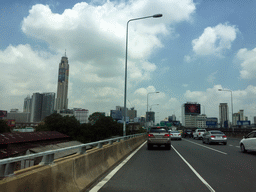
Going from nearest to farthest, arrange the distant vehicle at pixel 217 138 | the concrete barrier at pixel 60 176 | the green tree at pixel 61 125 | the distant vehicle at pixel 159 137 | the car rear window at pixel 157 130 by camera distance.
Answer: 1. the concrete barrier at pixel 60 176
2. the distant vehicle at pixel 159 137
3. the car rear window at pixel 157 130
4. the distant vehicle at pixel 217 138
5. the green tree at pixel 61 125

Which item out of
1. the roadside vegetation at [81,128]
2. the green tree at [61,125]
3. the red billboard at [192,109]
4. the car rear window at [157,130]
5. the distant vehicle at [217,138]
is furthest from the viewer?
the roadside vegetation at [81,128]

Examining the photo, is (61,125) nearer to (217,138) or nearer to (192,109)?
(192,109)

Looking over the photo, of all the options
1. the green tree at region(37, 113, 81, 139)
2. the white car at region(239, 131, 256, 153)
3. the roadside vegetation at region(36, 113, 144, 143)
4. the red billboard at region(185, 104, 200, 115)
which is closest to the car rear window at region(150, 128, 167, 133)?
the white car at region(239, 131, 256, 153)

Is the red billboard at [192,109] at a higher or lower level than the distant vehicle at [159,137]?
higher

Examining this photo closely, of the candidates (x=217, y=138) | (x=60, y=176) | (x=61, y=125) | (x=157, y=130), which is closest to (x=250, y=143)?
(x=157, y=130)

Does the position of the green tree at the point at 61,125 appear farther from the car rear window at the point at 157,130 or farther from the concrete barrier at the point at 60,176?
the concrete barrier at the point at 60,176

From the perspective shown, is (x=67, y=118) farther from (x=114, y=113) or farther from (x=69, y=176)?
(x=69, y=176)

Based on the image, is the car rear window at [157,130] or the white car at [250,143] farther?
the car rear window at [157,130]

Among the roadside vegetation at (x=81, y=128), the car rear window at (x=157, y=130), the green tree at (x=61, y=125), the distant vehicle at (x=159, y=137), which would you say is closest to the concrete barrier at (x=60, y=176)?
the distant vehicle at (x=159, y=137)

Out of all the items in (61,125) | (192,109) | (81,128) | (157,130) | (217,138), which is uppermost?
(192,109)

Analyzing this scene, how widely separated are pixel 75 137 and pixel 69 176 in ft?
335

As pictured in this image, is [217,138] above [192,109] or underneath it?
underneath

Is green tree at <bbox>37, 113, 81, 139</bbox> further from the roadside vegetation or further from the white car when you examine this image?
the white car

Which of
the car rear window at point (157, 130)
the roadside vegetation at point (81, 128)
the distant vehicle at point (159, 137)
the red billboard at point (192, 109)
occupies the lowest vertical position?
the roadside vegetation at point (81, 128)
